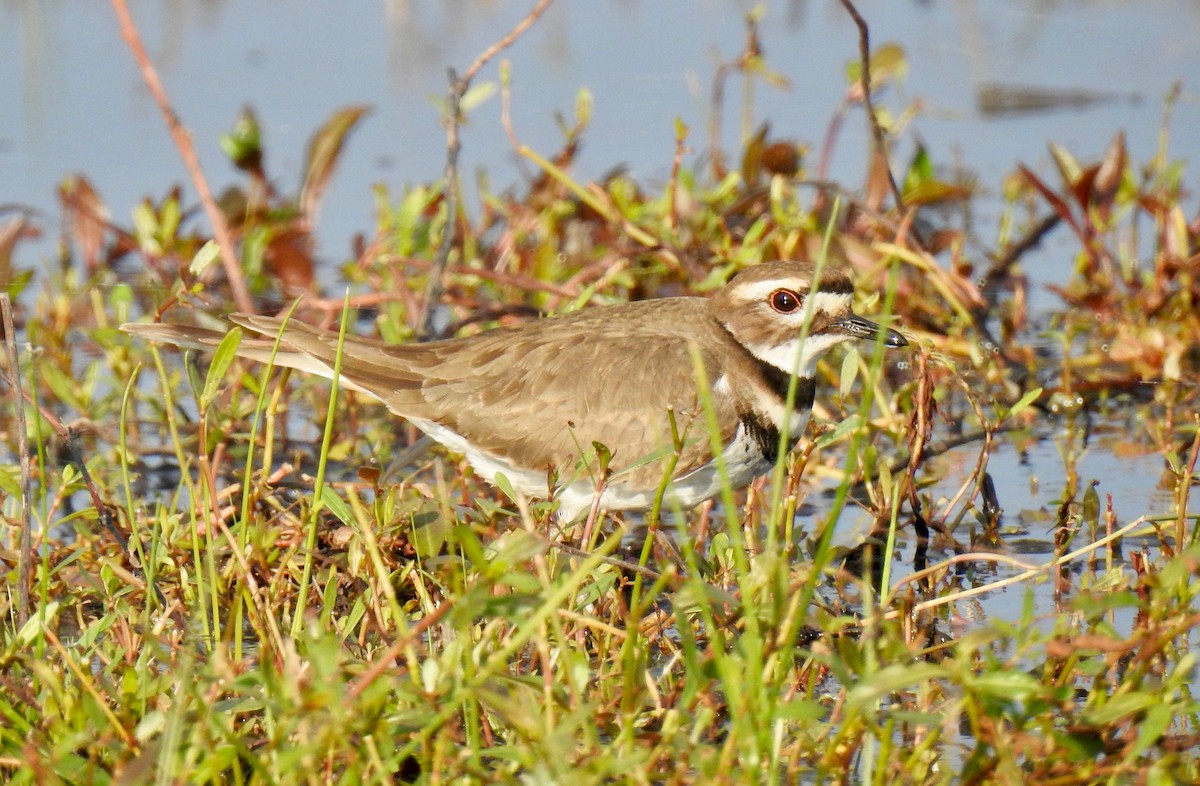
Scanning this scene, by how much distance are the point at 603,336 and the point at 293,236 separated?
8.69 ft

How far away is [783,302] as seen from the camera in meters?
5.13

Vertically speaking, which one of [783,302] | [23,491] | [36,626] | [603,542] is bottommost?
[603,542]

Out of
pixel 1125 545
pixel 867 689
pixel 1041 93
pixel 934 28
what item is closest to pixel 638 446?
pixel 1125 545

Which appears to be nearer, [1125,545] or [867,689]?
[867,689]

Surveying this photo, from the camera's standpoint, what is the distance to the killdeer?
487 centimetres

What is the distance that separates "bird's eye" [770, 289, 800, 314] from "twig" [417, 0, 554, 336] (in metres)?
1.30

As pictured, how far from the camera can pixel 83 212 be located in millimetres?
7512

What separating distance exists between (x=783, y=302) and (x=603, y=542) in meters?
0.96

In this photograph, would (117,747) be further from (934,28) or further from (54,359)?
(934,28)

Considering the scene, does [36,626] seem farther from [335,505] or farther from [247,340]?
[247,340]

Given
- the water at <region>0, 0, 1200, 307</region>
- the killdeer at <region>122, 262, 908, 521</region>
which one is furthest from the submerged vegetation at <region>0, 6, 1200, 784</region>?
the water at <region>0, 0, 1200, 307</region>

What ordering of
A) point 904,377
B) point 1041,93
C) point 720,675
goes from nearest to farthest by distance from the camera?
point 720,675 < point 904,377 < point 1041,93

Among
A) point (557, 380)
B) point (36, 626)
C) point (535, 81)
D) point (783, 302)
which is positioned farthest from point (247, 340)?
point (535, 81)

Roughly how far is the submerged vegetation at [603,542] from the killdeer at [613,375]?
0.62ft
